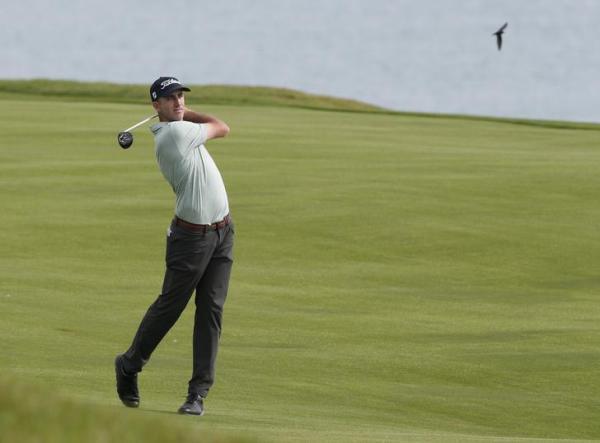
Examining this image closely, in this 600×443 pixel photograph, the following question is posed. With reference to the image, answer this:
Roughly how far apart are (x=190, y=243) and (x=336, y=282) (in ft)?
26.9

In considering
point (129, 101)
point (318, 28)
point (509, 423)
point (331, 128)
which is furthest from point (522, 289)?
point (318, 28)

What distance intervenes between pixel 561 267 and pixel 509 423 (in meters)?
8.29

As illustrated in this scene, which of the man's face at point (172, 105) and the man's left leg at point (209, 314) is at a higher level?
the man's face at point (172, 105)

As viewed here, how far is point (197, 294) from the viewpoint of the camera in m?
9.30

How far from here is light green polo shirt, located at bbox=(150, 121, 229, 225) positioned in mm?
9008

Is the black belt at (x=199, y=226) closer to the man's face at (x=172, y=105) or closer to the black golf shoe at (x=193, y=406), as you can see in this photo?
the man's face at (x=172, y=105)

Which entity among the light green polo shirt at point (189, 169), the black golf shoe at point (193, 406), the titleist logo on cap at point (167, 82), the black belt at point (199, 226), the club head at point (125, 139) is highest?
the titleist logo on cap at point (167, 82)

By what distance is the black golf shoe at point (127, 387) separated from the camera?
30.9 ft

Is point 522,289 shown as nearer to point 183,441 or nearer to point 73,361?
point 73,361

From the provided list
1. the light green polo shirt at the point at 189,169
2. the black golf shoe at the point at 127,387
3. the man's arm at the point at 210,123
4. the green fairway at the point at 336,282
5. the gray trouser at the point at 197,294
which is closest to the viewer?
the light green polo shirt at the point at 189,169

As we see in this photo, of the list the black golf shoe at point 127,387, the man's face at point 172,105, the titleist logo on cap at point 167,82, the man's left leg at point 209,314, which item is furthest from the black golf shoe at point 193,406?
the titleist logo on cap at point 167,82

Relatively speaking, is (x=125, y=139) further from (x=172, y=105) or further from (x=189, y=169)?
(x=189, y=169)

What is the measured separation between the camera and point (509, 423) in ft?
34.4

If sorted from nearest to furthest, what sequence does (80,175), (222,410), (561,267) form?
(222,410)
(561,267)
(80,175)
